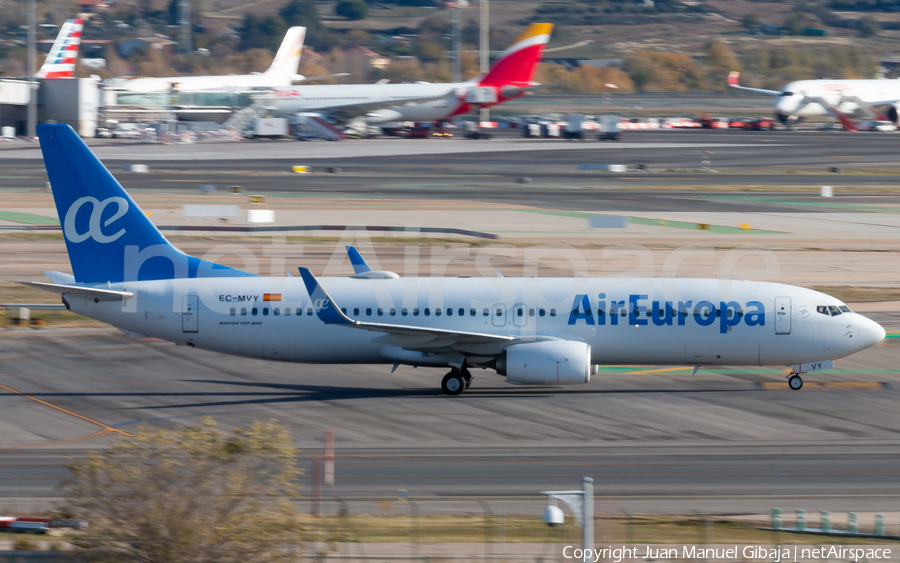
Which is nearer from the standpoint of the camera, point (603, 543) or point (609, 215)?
point (603, 543)

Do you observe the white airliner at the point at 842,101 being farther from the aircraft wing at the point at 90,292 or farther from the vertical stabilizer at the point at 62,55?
the aircraft wing at the point at 90,292

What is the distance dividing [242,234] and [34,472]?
43727 millimetres

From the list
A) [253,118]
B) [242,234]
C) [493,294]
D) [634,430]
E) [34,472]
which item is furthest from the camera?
[253,118]

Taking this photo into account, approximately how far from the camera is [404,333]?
117 ft

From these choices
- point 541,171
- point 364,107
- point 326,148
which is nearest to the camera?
point 541,171

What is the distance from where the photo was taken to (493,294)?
37156 millimetres

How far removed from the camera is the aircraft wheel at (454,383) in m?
36.9

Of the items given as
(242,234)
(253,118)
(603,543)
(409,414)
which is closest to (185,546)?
(603,543)

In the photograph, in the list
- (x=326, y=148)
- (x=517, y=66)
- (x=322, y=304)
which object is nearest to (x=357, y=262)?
(x=322, y=304)

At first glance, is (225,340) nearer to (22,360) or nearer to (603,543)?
(22,360)

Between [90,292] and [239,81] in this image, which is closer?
[90,292]

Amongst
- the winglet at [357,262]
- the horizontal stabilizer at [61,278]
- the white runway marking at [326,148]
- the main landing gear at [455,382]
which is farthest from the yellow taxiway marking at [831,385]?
the white runway marking at [326,148]

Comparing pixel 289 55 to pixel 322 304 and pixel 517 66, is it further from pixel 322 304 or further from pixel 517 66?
pixel 322 304

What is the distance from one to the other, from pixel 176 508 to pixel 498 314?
20.4m
